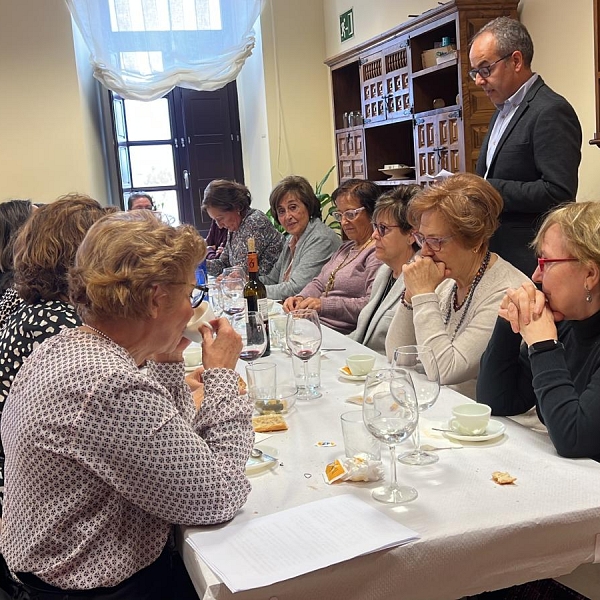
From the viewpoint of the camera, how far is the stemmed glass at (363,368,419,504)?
1240 millimetres

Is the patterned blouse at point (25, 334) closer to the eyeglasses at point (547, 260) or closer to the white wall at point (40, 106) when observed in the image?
the eyeglasses at point (547, 260)

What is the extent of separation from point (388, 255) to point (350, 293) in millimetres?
607

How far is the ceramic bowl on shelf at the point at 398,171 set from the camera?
502 cm

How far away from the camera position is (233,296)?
2969mm

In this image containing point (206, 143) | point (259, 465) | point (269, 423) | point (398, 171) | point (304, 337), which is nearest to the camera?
point (259, 465)

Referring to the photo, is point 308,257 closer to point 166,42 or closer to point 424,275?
point 424,275

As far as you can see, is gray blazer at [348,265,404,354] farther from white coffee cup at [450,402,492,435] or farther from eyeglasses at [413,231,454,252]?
white coffee cup at [450,402,492,435]

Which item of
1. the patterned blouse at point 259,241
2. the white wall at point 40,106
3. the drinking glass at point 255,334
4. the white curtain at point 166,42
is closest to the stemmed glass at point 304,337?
the drinking glass at point 255,334

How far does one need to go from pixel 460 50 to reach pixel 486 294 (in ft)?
7.64

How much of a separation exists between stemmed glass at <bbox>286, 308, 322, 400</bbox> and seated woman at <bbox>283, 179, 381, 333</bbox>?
51.7 inches

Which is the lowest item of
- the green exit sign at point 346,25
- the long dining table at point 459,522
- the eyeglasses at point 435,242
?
the long dining table at point 459,522

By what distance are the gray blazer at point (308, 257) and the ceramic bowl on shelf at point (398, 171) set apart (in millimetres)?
1196

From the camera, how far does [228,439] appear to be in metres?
1.26

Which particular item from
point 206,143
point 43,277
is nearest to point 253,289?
point 43,277
